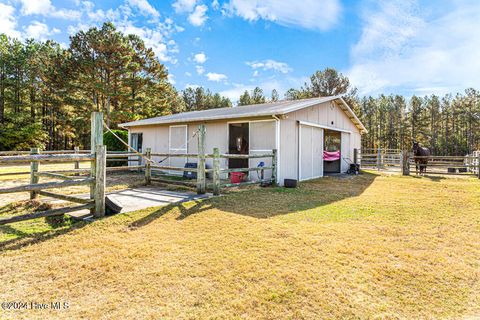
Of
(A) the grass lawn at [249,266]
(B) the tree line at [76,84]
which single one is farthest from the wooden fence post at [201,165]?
(B) the tree line at [76,84]

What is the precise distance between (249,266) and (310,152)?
810 cm

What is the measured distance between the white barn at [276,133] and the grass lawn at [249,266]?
14.1 feet

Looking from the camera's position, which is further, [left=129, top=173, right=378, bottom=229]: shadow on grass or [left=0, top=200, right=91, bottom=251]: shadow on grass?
[left=129, top=173, right=378, bottom=229]: shadow on grass

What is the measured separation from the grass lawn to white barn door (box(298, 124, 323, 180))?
498 cm

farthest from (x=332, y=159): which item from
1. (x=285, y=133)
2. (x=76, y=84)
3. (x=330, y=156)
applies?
(x=76, y=84)

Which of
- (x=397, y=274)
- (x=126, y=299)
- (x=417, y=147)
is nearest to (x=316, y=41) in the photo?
(x=417, y=147)

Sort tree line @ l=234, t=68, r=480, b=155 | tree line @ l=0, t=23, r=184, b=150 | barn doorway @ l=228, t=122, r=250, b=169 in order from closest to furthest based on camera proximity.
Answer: barn doorway @ l=228, t=122, r=250, b=169 → tree line @ l=0, t=23, r=184, b=150 → tree line @ l=234, t=68, r=480, b=155

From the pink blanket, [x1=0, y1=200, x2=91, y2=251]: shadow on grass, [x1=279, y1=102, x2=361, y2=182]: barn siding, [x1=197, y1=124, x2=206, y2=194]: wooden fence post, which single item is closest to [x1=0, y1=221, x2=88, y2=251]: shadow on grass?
[x1=0, y1=200, x2=91, y2=251]: shadow on grass

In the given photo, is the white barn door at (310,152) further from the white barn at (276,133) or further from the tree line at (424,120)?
the tree line at (424,120)

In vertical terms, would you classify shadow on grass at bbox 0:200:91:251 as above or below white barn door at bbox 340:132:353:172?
below

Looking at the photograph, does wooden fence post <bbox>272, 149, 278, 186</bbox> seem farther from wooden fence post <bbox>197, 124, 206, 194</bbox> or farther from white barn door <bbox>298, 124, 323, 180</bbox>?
wooden fence post <bbox>197, 124, 206, 194</bbox>

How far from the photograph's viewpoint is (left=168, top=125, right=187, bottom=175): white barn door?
444 inches

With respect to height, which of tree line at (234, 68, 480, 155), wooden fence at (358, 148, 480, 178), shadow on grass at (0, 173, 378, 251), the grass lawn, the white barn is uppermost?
tree line at (234, 68, 480, 155)

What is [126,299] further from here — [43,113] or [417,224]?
[43,113]
